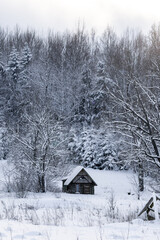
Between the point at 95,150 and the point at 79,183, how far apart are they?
318 inches

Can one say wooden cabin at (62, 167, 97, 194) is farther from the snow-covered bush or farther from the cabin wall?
the snow-covered bush

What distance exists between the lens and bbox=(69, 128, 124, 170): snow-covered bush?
33750 mm

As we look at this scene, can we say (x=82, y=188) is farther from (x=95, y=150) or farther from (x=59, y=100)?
(x=59, y=100)

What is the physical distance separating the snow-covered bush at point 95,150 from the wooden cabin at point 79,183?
624cm

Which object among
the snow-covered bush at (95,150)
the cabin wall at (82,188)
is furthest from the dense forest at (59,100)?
the cabin wall at (82,188)

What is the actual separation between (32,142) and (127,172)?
598 inches

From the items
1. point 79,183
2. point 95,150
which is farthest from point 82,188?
point 95,150

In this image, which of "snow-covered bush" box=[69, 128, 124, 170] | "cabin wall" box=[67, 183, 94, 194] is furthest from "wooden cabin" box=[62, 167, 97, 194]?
"snow-covered bush" box=[69, 128, 124, 170]

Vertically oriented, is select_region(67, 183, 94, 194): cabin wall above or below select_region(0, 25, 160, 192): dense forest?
below

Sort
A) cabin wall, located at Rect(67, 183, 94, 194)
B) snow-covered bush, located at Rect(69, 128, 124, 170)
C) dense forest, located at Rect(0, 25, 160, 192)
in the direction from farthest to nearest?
snow-covered bush, located at Rect(69, 128, 124, 170), cabin wall, located at Rect(67, 183, 94, 194), dense forest, located at Rect(0, 25, 160, 192)

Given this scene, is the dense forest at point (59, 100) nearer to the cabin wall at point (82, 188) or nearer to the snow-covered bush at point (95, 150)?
the snow-covered bush at point (95, 150)

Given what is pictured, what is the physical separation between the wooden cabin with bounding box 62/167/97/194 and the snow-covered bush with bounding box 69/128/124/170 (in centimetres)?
624

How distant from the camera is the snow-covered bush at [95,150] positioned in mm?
33750

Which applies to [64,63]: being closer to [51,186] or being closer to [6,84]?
[6,84]
